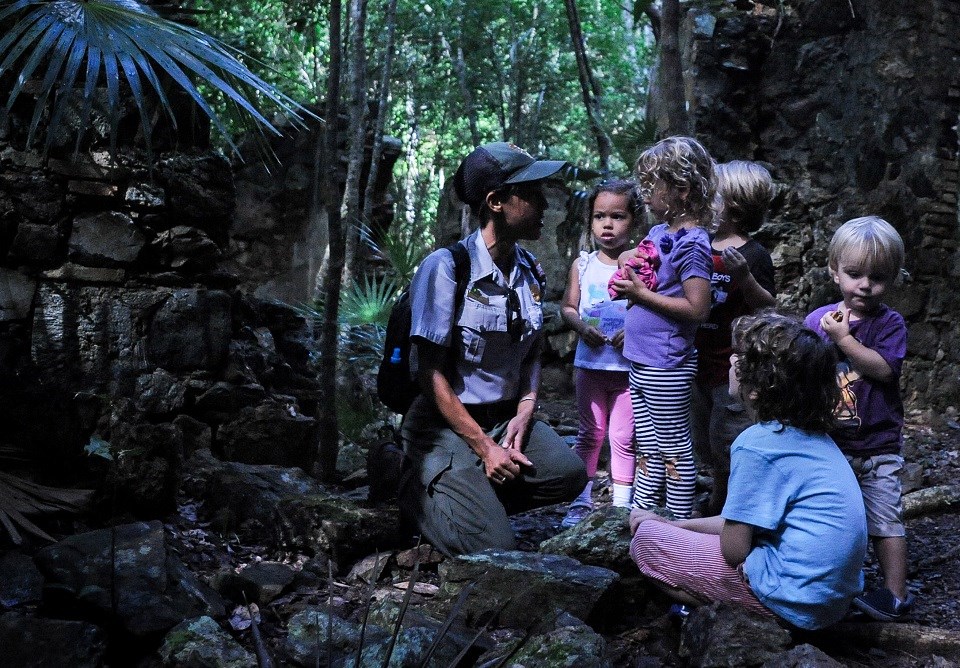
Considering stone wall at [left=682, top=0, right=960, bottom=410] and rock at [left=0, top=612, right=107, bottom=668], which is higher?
stone wall at [left=682, top=0, right=960, bottom=410]

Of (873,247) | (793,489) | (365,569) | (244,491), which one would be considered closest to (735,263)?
(873,247)

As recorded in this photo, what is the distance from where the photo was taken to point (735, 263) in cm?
331

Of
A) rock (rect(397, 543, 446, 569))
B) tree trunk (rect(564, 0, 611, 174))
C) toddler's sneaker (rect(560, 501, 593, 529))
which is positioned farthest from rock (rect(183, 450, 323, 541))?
tree trunk (rect(564, 0, 611, 174))

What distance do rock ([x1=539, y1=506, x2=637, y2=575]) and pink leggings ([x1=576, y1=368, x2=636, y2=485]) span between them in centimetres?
44

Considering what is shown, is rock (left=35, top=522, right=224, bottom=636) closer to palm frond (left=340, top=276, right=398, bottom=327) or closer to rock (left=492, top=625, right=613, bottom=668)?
rock (left=492, top=625, right=613, bottom=668)

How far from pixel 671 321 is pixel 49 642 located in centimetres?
229

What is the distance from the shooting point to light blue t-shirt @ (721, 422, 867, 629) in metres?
2.43

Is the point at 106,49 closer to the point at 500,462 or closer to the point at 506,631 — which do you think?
the point at 500,462

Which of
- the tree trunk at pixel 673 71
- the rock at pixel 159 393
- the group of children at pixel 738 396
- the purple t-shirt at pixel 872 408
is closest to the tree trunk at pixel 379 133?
the tree trunk at pixel 673 71

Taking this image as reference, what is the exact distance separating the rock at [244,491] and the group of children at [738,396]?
1.34 meters

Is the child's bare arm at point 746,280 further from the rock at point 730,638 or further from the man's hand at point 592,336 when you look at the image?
the rock at point 730,638

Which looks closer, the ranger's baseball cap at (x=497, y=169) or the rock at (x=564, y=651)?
the rock at (x=564, y=651)

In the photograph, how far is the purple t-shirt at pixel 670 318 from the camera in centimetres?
325

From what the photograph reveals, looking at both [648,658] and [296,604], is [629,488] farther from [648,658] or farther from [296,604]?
[296,604]
